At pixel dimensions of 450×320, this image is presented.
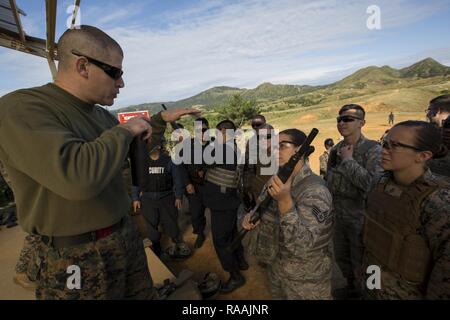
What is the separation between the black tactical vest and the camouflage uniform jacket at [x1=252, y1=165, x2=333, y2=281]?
8.19ft

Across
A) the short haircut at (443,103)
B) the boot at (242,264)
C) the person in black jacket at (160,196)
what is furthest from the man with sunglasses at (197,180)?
the short haircut at (443,103)

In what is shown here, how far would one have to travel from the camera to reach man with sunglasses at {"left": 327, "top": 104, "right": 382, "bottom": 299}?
307 centimetres

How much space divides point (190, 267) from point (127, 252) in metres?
3.14

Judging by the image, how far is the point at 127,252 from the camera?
1.70 m

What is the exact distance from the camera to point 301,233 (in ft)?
6.23

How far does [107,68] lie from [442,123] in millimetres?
3976

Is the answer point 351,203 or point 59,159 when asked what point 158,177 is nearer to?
point 351,203

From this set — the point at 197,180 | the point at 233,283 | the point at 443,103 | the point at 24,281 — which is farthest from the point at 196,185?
the point at 443,103

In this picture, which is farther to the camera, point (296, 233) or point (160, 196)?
point (160, 196)

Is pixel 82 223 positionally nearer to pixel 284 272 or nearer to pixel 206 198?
pixel 284 272

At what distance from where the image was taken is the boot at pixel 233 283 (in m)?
3.74

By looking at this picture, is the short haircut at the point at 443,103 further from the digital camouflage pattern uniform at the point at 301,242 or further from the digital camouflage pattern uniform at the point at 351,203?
the digital camouflage pattern uniform at the point at 301,242

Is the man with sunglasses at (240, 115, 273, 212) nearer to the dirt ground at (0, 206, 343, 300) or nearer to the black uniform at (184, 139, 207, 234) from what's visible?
the black uniform at (184, 139, 207, 234)

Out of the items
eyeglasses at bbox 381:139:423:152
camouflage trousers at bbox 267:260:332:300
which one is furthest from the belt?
A: eyeglasses at bbox 381:139:423:152
